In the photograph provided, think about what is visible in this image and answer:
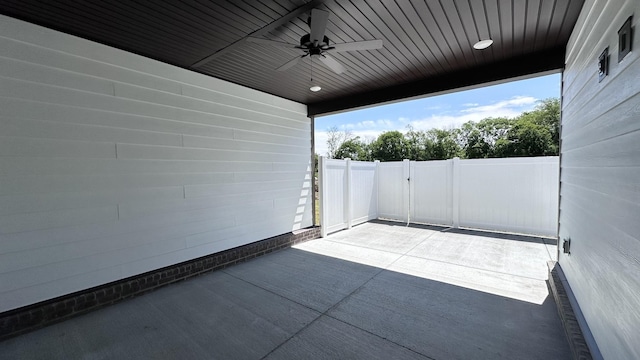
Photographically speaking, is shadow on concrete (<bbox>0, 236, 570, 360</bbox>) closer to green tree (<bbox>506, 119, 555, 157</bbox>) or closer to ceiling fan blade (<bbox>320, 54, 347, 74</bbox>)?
ceiling fan blade (<bbox>320, 54, 347, 74</bbox>)

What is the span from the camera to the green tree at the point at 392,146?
20219 millimetres

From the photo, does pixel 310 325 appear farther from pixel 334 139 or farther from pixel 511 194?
pixel 334 139

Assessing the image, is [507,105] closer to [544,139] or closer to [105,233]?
[544,139]

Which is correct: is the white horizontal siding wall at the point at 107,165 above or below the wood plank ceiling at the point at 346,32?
below

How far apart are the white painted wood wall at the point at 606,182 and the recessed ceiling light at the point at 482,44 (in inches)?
28.7

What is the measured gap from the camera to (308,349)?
2139mm

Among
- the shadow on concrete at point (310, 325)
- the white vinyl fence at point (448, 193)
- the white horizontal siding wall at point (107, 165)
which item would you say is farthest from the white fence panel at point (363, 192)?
the shadow on concrete at point (310, 325)

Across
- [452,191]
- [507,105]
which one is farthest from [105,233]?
[507,105]

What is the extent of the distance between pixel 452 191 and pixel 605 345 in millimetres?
4936

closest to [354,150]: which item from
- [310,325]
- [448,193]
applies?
[448,193]

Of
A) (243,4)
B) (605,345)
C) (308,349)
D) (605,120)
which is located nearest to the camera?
(605,345)

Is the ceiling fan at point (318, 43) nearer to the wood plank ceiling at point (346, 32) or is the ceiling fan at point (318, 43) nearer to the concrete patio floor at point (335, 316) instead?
the wood plank ceiling at point (346, 32)

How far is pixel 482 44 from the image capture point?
3.04m

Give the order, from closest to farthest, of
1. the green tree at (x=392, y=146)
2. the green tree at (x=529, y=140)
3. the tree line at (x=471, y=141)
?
the green tree at (x=529, y=140) → the tree line at (x=471, y=141) → the green tree at (x=392, y=146)
